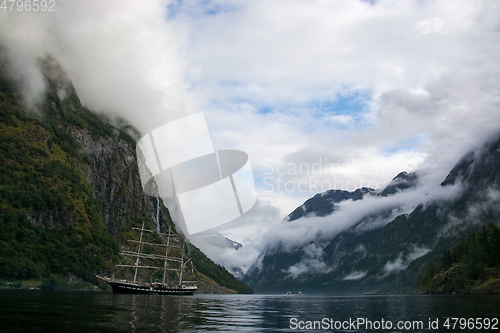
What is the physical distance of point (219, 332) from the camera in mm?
29109

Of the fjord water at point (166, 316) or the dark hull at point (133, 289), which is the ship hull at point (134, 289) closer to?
the dark hull at point (133, 289)

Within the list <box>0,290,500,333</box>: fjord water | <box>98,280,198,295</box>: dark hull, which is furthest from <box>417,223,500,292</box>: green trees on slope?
<box>98,280,198,295</box>: dark hull

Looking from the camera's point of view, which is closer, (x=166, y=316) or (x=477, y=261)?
(x=166, y=316)

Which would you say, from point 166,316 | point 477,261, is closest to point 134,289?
point 166,316

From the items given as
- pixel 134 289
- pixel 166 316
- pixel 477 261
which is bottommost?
pixel 134 289

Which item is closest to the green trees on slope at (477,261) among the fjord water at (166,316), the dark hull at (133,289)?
the fjord water at (166,316)

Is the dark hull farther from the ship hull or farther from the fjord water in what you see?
the fjord water

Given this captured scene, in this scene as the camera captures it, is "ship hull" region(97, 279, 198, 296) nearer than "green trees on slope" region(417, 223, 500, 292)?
Yes

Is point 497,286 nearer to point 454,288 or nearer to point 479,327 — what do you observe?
point 454,288

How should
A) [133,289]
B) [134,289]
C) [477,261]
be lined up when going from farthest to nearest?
[477,261] → [134,289] → [133,289]

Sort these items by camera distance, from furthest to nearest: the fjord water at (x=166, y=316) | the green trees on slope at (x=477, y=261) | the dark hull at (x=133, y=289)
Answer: the green trees on slope at (x=477, y=261)
the dark hull at (x=133, y=289)
the fjord water at (x=166, y=316)

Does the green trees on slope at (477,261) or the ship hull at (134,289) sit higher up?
the green trees on slope at (477,261)

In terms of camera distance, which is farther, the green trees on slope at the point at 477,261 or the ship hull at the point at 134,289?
the green trees on slope at the point at 477,261

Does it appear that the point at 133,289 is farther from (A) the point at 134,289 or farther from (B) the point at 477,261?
(B) the point at 477,261
